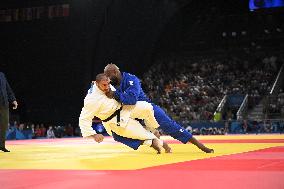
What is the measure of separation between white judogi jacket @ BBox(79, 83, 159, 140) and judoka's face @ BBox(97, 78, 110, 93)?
0.38 feet

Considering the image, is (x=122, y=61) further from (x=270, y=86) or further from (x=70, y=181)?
(x=70, y=181)

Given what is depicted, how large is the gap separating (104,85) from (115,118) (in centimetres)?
58

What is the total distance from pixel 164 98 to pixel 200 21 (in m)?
7.42

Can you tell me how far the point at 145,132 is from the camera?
7172 millimetres

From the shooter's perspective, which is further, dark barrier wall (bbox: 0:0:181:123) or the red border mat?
dark barrier wall (bbox: 0:0:181:123)

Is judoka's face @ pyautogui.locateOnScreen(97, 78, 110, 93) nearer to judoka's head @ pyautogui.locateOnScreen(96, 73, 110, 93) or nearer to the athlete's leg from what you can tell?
judoka's head @ pyautogui.locateOnScreen(96, 73, 110, 93)

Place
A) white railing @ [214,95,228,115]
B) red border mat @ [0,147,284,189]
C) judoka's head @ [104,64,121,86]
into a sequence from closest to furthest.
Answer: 1. red border mat @ [0,147,284,189]
2. judoka's head @ [104,64,121,86]
3. white railing @ [214,95,228,115]

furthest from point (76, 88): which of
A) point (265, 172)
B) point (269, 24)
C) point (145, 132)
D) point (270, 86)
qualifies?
point (265, 172)

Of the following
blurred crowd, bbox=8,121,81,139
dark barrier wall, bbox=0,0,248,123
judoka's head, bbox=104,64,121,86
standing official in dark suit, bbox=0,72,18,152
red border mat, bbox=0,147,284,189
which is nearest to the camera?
red border mat, bbox=0,147,284,189

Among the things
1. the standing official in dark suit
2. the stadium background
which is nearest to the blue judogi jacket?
the standing official in dark suit

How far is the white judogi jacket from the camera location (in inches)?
268

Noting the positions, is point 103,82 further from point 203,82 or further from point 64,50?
point 203,82

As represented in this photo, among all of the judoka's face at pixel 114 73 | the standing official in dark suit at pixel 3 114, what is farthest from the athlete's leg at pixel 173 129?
the standing official in dark suit at pixel 3 114

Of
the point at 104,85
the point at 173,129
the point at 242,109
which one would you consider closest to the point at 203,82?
the point at 242,109
